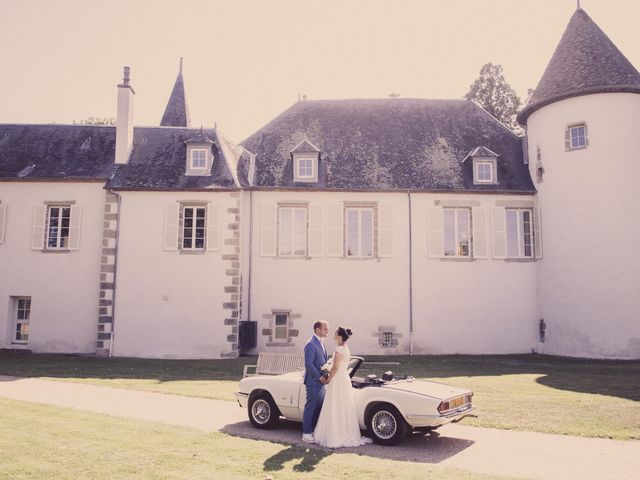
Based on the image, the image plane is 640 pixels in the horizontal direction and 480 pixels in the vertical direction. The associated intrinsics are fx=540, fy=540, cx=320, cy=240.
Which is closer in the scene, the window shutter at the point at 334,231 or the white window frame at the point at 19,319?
the white window frame at the point at 19,319

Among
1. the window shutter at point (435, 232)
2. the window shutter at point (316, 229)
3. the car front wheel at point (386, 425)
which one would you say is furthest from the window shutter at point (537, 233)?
the car front wheel at point (386, 425)

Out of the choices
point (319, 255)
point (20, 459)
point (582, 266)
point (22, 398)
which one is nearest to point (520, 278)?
point (582, 266)

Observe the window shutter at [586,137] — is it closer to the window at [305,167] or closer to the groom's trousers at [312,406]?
the window at [305,167]

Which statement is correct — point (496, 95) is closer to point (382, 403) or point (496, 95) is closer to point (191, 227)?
point (191, 227)

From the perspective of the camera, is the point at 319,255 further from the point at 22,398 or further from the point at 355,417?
the point at 355,417

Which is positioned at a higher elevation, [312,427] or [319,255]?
[319,255]

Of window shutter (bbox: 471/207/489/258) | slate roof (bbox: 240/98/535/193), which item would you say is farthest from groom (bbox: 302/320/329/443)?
window shutter (bbox: 471/207/489/258)

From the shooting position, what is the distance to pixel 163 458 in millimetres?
6453

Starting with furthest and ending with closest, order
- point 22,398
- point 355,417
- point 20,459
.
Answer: point 22,398
point 355,417
point 20,459

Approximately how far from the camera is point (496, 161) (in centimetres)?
2170

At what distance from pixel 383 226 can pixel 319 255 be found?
2712mm

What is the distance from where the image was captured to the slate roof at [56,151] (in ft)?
68.6

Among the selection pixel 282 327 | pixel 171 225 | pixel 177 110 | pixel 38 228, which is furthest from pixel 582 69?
pixel 177 110

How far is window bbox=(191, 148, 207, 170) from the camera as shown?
68.6ft
